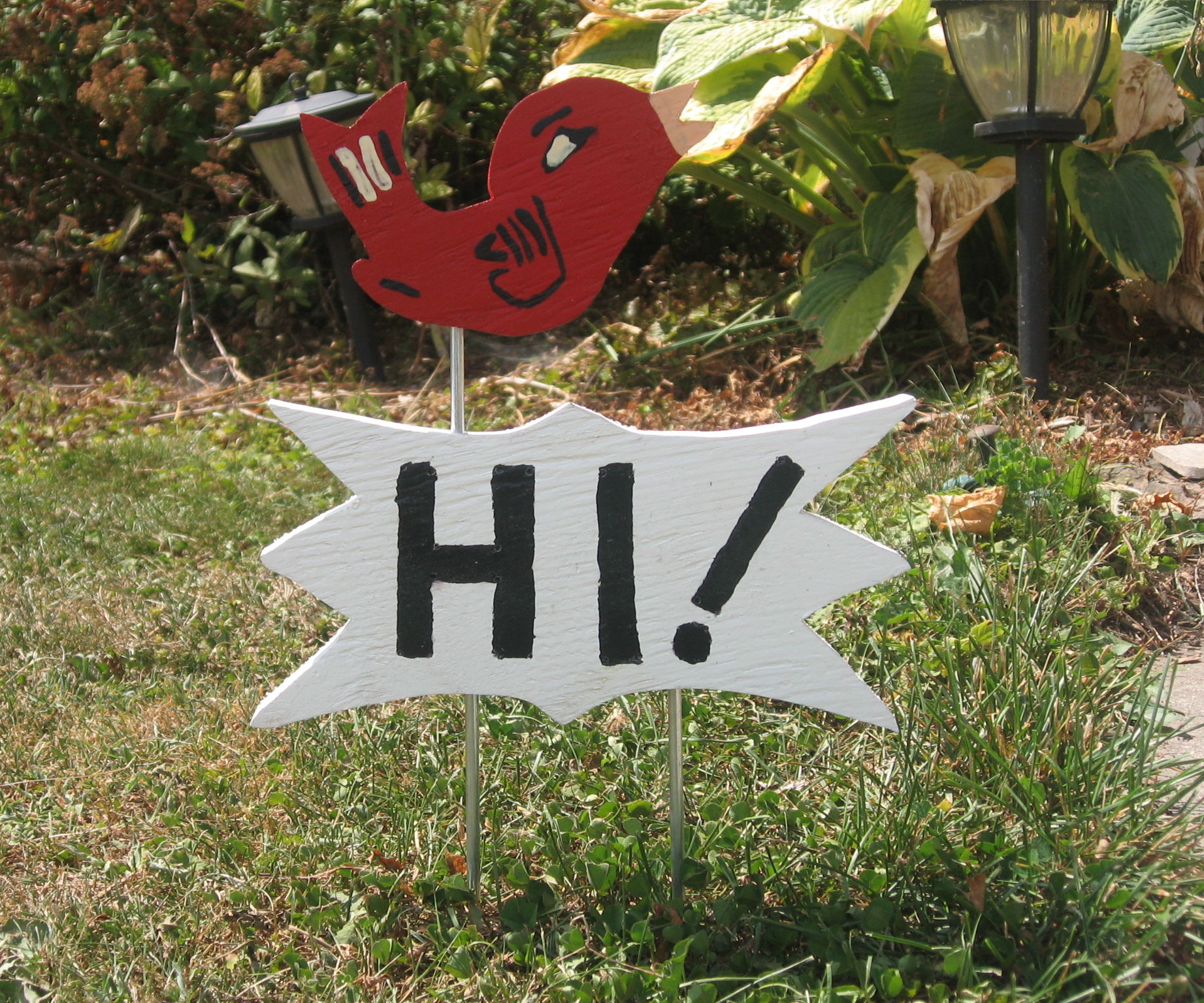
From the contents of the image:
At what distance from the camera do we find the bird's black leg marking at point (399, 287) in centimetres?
189

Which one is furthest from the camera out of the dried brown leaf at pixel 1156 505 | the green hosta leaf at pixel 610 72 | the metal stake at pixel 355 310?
the metal stake at pixel 355 310

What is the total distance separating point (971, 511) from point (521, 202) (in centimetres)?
147

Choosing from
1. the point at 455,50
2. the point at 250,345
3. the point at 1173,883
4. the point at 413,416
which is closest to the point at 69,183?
the point at 250,345

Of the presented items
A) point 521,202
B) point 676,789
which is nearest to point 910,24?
point 521,202

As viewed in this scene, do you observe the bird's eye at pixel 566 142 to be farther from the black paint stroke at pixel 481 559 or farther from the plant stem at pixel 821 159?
the plant stem at pixel 821 159

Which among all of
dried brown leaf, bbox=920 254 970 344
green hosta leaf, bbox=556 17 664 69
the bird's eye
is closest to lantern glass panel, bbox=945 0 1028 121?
dried brown leaf, bbox=920 254 970 344

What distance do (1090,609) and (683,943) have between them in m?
1.05

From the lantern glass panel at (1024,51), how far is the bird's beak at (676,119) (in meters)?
1.85

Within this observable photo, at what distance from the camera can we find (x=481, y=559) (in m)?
1.90

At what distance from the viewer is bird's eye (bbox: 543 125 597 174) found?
6.06 feet

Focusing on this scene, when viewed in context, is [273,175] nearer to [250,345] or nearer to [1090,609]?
[250,345]

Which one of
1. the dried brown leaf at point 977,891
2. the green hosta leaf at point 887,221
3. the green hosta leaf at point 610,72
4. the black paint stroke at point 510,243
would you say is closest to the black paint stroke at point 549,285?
the black paint stroke at point 510,243

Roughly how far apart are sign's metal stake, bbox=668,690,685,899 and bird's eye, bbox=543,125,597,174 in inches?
33.1

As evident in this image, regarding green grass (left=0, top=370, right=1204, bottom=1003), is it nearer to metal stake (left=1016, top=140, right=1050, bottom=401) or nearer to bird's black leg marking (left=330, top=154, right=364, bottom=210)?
metal stake (left=1016, top=140, right=1050, bottom=401)
